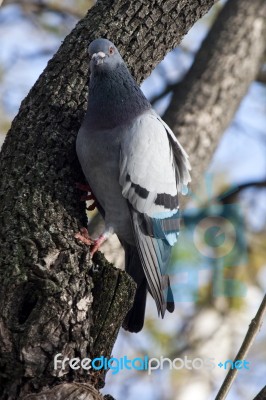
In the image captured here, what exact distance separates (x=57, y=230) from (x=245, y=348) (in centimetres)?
116

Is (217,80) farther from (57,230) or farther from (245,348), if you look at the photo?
(245,348)

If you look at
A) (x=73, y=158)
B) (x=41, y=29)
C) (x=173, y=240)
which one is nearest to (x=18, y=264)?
(x=73, y=158)

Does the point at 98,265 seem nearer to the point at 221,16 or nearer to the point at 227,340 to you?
the point at 221,16

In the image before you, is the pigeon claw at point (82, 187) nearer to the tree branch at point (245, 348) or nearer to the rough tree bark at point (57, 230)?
the rough tree bark at point (57, 230)

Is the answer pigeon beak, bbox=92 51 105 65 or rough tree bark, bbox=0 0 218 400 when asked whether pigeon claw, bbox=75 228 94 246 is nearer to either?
rough tree bark, bbox=0 0 218 400

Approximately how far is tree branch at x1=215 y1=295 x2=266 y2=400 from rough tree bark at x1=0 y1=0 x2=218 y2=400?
2.00ft

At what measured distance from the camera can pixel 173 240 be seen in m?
4.71

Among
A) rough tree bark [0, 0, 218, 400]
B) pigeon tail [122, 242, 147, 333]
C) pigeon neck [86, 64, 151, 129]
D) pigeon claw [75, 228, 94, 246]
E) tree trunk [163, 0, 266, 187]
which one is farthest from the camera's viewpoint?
tree trunk [163, 0, 266, 187]

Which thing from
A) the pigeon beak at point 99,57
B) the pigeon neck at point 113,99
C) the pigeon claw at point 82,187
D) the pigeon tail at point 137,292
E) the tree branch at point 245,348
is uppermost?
the pigeon beak at point 99,57

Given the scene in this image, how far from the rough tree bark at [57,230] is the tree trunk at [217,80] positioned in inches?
86.0

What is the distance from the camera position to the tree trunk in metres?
7.06

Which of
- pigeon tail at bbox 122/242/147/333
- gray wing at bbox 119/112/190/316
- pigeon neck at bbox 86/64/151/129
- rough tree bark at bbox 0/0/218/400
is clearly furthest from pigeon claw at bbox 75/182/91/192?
pigeon tail at bbox 122/242/147/333

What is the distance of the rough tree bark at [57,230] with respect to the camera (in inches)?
138

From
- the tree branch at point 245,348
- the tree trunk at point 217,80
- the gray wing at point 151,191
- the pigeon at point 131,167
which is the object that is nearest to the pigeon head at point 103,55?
the pigeon at point 131,167
